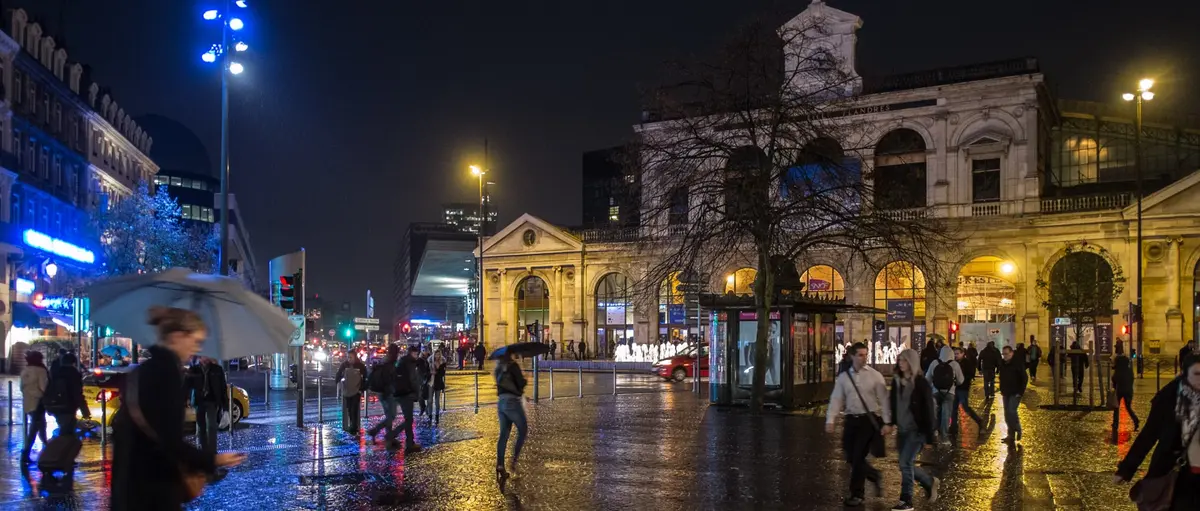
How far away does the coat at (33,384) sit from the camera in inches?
603

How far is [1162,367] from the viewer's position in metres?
48.2

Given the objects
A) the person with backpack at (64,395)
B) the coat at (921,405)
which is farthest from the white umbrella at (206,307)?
the coat at (921,405)

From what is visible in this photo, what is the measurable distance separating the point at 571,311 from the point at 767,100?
51.0 meters

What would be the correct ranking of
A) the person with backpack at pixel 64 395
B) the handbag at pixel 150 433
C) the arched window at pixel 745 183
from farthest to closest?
the arched window at pixel 745 183 < the person with backpack at pixel 64 395 < the handbag at pixel 150 433

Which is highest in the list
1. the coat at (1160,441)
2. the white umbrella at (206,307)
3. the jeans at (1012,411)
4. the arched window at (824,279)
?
the arched window at (824,279)

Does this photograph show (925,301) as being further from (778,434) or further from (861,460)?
(861,460)

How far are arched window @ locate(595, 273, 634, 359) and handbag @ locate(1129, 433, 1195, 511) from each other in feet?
209

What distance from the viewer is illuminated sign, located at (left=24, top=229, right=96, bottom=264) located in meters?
54.4

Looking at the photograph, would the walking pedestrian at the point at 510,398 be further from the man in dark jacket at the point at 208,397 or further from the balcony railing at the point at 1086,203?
the balcony railing at the point at 1086,203

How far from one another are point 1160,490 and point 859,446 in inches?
176

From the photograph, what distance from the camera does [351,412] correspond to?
18.7 m

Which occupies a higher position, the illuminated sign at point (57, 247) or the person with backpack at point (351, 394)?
the illuminated sign at point (57, 247)

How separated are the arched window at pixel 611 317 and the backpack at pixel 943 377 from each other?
53695 mm

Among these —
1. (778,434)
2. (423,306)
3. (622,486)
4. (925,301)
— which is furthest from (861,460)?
(423,306)
